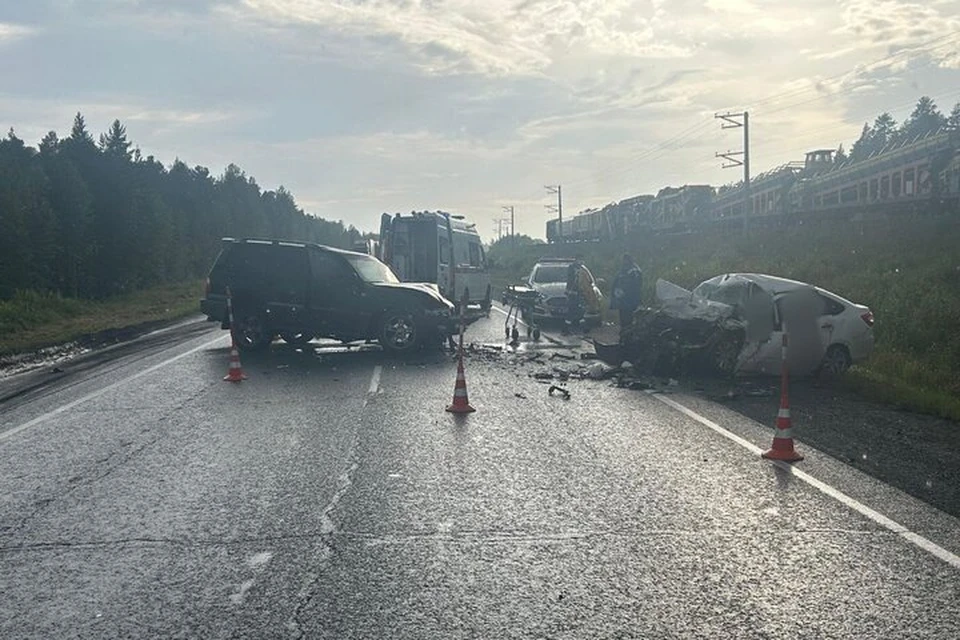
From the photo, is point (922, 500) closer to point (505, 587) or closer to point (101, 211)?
point (505, 587)

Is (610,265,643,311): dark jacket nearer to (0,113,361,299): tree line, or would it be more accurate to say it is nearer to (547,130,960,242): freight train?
(547,130,960,242): freight train

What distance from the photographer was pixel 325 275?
18125mm

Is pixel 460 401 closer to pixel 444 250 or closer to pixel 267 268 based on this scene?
pixel 267 268

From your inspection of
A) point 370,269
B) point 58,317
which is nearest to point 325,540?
point 370,269

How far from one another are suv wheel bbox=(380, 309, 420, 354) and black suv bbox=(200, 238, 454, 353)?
20 millimetres

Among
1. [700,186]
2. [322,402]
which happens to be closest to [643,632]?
[322,402]

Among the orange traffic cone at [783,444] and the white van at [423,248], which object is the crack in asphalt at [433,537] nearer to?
the orange traffic cone at [783,444]

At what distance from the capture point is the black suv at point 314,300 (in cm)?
1788

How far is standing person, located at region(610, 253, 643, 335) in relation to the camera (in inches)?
755

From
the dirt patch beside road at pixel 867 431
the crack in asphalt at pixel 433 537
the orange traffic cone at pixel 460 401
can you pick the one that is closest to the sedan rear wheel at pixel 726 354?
the dirt patch beside road at pixel 867 431

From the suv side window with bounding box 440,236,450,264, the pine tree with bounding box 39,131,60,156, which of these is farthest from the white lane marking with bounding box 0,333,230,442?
the pine tree with bounding box 39,131,60,156

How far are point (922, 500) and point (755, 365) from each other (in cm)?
690

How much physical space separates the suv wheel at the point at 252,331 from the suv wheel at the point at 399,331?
7.90ft

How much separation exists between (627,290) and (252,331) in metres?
7.80
